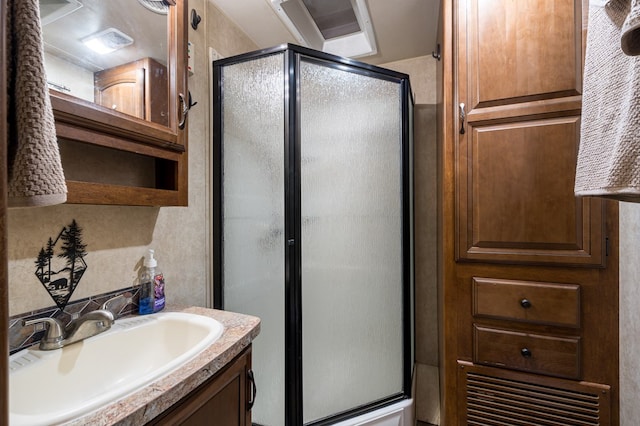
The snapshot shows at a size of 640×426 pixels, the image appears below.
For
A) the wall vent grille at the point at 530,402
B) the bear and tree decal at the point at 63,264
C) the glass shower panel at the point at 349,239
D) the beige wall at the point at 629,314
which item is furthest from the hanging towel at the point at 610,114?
the bear and tree decal at the point at 63,264

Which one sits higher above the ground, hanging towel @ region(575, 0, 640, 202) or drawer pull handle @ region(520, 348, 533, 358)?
hanging towel @ region(575, 0, 640, 202)

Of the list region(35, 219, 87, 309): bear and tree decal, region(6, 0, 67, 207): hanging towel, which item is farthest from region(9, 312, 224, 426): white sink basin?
region(6, 0, 67, 207): hanging towel

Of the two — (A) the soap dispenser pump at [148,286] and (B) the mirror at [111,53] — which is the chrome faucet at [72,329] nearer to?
(A) the soap dispenser pump at [148,286]

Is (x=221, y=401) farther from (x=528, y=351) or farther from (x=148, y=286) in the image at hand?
(x=528, y=351)

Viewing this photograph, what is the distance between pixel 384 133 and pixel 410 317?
1.00 metres

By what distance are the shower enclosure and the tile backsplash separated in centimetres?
41

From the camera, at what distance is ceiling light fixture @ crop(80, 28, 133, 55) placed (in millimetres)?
850

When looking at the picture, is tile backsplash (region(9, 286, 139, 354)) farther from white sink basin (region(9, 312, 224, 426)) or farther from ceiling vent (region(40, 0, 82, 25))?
ceiling vent (region(40, 0, 82, 25))

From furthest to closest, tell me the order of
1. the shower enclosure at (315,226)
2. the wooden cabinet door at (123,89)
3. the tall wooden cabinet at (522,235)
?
1. the shower enclosure at (315,226)
2. the tall wooden cabinet at (522,235)
3. the wooden cabinet door at (123,89)

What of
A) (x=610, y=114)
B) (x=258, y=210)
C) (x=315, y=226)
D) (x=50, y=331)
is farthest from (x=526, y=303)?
(x=50, y=331)

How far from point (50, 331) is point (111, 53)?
2.67ft

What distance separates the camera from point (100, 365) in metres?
0.80

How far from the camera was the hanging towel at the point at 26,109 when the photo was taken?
35 cm

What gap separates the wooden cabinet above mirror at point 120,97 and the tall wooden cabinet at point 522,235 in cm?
102
